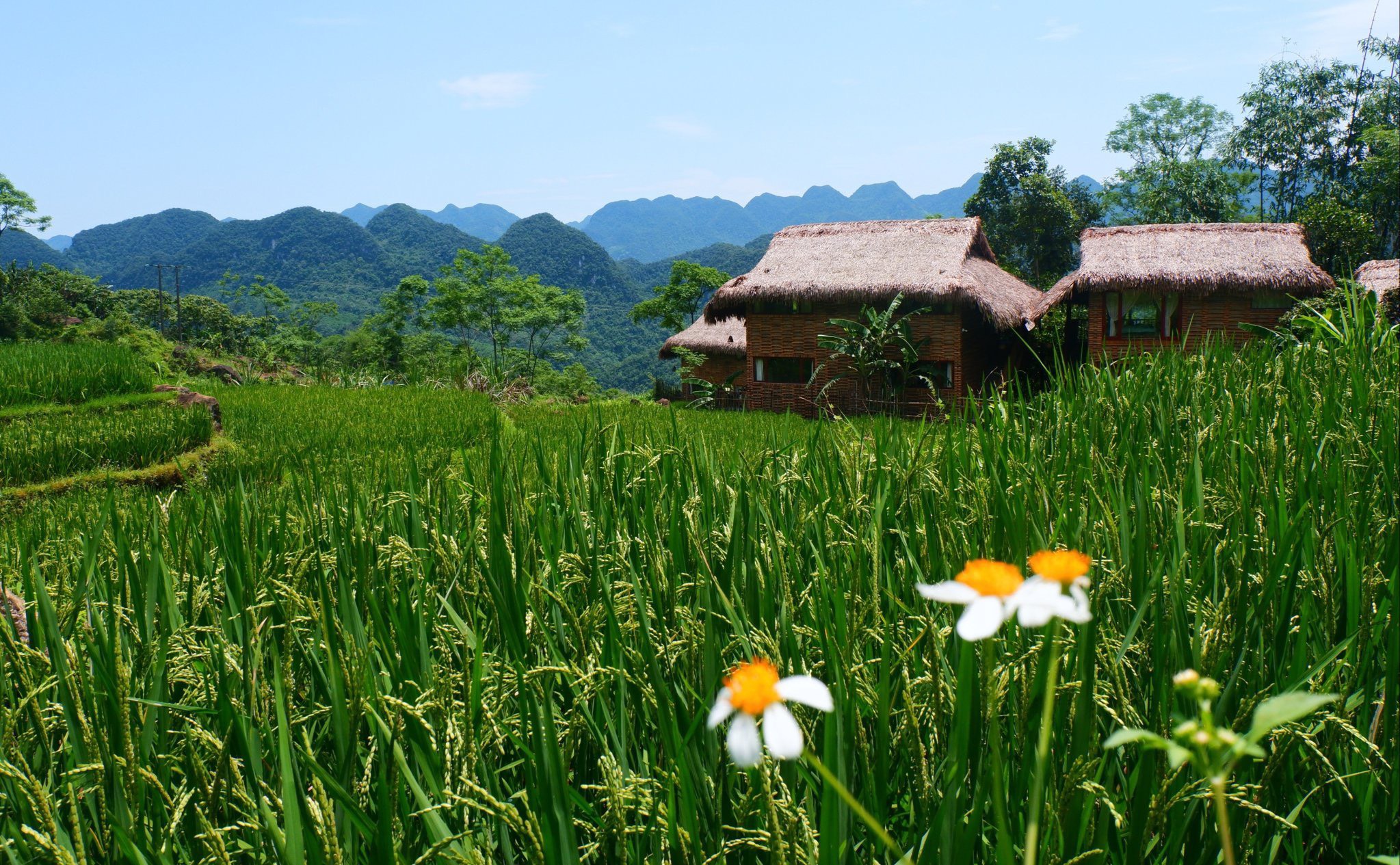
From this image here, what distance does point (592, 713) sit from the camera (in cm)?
126

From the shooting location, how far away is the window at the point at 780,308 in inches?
719

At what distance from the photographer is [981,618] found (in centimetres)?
39

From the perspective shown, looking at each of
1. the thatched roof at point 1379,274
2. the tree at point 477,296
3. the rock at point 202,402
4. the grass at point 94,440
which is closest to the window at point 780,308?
the thatched roof at point 1379,274

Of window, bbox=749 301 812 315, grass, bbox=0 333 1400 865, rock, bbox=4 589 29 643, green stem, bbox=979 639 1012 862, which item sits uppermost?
window, bbox=749 301 812 315

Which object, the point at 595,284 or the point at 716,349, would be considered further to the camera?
the point at 595,284

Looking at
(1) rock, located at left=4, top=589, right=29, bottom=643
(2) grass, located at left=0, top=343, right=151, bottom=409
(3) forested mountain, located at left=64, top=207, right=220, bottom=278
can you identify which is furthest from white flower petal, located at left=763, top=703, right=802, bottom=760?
(3) forested mountain, located at left=64, top=207, right=220, bottom=278

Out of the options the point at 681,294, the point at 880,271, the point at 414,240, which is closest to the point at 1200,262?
the point at 880,271

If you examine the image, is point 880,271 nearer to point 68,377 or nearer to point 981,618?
point 68,377

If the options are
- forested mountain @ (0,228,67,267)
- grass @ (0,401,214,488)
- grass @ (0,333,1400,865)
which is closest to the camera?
grass @ (0,333,1400,865)

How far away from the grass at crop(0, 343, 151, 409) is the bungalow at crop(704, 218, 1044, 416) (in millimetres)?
10921

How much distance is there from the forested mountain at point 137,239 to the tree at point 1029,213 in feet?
298

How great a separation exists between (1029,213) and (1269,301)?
13340 mm

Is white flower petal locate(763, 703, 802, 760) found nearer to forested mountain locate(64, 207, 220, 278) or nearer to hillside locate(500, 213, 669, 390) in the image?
hillside locate(500, 213, 669, 390)

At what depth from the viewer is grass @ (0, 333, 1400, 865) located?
84 cm
